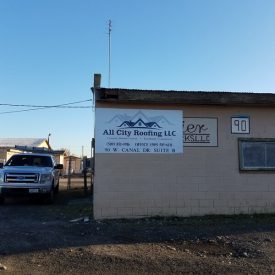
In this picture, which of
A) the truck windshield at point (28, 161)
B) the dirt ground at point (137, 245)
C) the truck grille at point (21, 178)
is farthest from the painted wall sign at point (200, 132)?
the truck windshield at point (28, 161)

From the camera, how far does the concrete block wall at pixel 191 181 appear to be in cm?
1258

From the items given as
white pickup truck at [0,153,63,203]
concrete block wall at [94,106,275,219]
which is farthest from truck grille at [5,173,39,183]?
concrete block wall at [94,106,275,219]

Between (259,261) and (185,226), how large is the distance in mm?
3343

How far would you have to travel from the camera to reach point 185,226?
11.4 metres

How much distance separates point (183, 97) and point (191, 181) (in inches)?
90.2

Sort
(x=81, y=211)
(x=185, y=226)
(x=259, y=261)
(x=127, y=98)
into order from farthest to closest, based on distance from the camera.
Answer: (x=81, y=211), (x=127, y=98), (x=185, y=226), (x=259, y=261)

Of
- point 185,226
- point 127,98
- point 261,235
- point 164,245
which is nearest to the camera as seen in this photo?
point 164,245

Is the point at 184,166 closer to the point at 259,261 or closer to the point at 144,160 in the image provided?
the point at 144,160

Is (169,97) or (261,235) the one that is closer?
(261,235)

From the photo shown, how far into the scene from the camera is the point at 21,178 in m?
17.1

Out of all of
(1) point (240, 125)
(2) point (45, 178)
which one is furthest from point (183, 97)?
(2) point (45, 178)

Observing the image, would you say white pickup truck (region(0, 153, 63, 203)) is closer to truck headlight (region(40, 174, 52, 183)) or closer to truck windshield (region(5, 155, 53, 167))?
truck headlight (region(40, 174, 52, 183))

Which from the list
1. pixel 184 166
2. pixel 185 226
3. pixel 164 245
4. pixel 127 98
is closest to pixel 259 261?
pixel 164 245

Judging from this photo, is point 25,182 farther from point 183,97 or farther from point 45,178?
point 183,97
